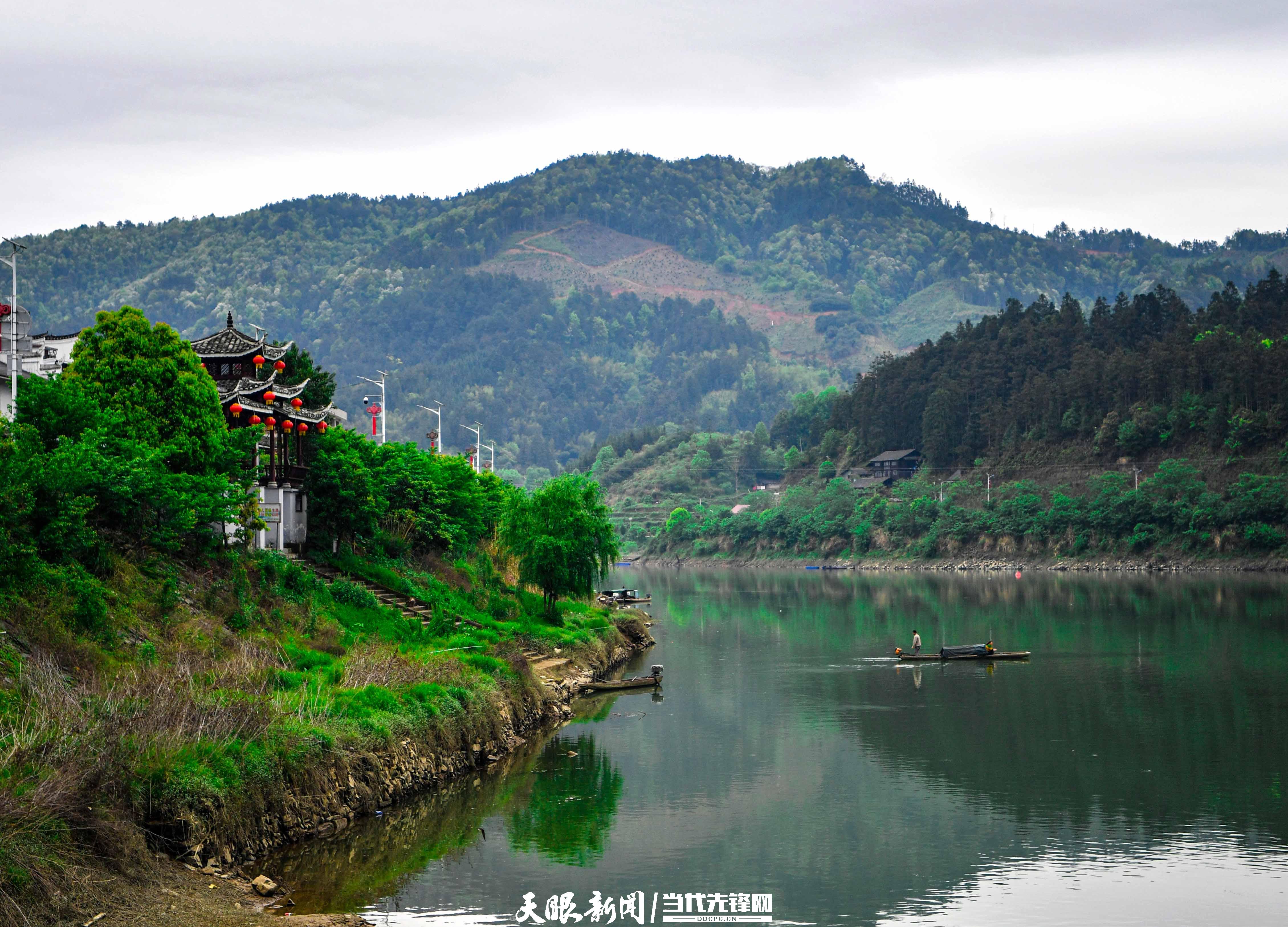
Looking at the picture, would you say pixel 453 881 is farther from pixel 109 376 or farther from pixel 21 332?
pixel 21 332

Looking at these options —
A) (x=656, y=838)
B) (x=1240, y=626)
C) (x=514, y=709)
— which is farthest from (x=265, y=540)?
(x=1240, y=626)

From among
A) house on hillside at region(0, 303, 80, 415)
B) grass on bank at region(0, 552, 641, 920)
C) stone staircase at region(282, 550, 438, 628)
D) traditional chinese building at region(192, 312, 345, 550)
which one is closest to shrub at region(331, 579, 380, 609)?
grass on bank at region(0, 552, 641, 920)

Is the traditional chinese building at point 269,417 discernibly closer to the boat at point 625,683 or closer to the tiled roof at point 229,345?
the tiled roof at point 229,345

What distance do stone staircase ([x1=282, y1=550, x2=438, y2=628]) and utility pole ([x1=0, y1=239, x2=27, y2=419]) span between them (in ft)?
39.3

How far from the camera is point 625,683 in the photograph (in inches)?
2292

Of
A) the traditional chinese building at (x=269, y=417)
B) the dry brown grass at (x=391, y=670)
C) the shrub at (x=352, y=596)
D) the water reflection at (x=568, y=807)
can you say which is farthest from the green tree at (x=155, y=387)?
the water reflection at (x=568, y=807)

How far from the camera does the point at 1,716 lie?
24.6m

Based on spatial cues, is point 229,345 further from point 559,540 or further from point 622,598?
point 622,598

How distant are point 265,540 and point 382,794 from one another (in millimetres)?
21719

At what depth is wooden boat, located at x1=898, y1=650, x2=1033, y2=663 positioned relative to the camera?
68.9m

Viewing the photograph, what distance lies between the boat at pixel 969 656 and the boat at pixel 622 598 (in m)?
29.8

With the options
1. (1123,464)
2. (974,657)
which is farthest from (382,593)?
(1123,464)

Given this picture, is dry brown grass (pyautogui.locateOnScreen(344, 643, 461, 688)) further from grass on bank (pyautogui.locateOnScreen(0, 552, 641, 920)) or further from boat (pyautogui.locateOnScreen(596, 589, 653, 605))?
boat (pyautogui.locateOnScreen(596, 589, 653, 605))

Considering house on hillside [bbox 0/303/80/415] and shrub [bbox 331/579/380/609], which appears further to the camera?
shrub [bbox 331/579/380/609]
